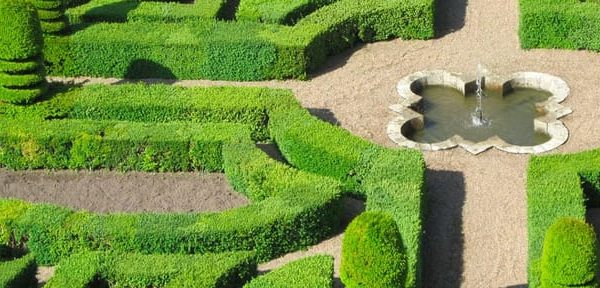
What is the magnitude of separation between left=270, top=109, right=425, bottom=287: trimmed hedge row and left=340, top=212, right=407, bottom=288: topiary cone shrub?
2.70 meters

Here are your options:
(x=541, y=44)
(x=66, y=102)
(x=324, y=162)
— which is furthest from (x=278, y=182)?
(x=541, y=44)

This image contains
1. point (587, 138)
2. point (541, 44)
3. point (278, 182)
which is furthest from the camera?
point (541, 44)

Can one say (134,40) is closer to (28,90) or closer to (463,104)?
(28,90)

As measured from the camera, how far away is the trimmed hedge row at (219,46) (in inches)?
1238

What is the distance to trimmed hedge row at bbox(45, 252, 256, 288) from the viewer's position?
72.7 feet

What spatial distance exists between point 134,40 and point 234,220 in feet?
32.8

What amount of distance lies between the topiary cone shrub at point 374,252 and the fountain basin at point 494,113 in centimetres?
860

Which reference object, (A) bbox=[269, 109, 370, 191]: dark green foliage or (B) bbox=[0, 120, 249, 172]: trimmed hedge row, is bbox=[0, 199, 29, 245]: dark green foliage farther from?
(A) bbox=[269, 109, 370, 191]: dark green foliage

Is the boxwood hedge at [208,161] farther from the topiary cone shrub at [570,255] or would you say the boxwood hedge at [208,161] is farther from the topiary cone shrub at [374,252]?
the topiary cone shrub at [570,255]

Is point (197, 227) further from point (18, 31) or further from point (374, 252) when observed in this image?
point (18, 31)

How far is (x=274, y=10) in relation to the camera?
1326 inches

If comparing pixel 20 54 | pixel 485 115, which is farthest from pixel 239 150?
pixel 485 115

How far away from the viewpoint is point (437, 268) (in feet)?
76.4

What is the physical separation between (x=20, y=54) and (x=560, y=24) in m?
16.0
